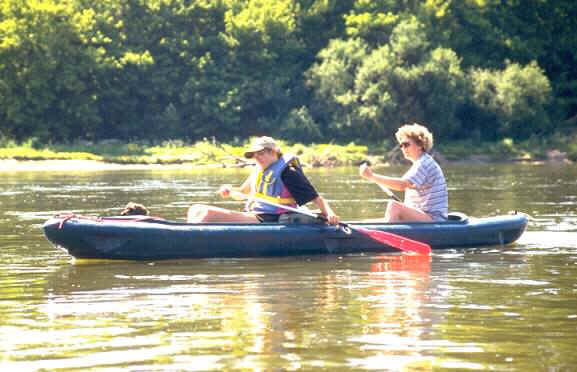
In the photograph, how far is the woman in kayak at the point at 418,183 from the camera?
12.7 m

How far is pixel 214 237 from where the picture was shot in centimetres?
1236

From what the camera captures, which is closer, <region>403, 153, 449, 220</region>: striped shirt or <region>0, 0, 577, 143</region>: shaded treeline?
<region>403, 153, 449, 220</region>: striped shirt

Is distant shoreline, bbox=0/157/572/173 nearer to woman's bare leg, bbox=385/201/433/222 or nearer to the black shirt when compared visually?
woman's bare leg, bbox=385/201/433/222

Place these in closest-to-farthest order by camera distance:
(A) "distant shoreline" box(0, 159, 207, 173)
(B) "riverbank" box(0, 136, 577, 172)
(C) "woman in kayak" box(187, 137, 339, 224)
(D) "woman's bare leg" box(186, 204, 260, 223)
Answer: (C) "woman in kayak" box(187, 137, 339, 224) < (D) "woman's bare leg" box(186, 204, 260, 223) < (A) "distant shoreline" box(0, 159, 207, 173) < (B) "riverbank" box(0, 136, 577, 172)

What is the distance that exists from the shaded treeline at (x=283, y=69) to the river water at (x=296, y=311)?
38655 mm

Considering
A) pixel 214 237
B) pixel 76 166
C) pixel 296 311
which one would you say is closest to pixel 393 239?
pixel 214 237

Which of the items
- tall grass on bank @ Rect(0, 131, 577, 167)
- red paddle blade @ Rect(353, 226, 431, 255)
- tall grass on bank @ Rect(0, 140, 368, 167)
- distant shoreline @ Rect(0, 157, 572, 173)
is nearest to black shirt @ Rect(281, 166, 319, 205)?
red paddle blade @ Rect(353, 226, 431, 255)

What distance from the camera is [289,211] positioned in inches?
501

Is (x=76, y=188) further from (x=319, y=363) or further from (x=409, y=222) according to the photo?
(x=319, y=363)

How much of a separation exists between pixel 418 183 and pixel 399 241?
0.70 m

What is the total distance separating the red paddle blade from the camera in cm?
1277

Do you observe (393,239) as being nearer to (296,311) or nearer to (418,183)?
(418,183)

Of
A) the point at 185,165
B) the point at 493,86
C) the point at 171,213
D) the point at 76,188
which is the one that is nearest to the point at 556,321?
the point at 171,213

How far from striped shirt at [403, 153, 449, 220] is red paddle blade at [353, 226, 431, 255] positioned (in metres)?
0.64
